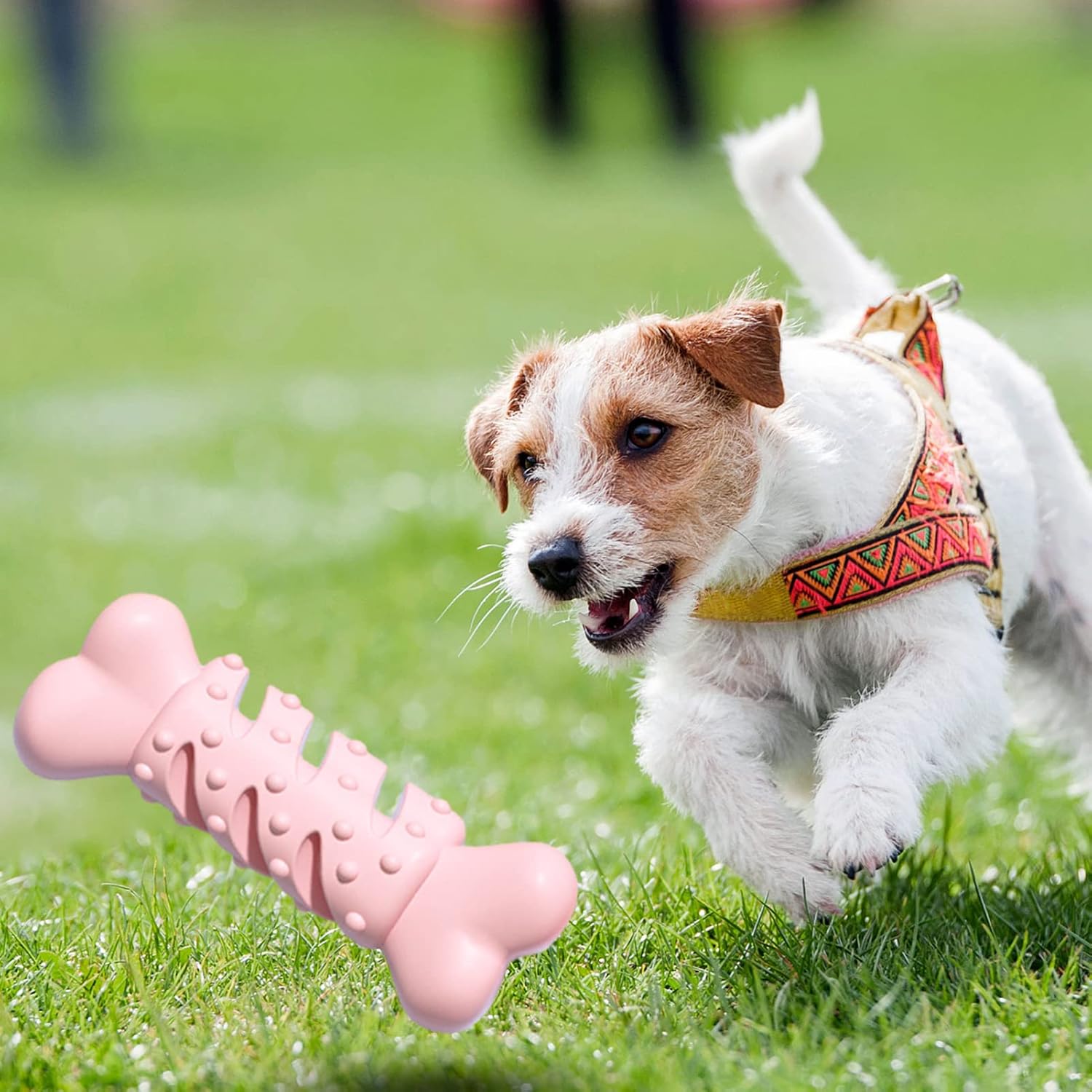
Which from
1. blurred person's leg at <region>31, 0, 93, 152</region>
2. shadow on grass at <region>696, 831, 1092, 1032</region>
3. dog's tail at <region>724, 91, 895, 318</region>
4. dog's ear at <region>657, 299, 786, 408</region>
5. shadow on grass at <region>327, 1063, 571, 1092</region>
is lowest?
shadow on grass at <region>327, 1063, 571, 1092</region>

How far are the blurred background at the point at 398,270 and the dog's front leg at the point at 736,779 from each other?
44 cm

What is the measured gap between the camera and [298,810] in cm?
309

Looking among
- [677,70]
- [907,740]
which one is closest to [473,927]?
[907,740]

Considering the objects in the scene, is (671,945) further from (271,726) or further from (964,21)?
(964,21)

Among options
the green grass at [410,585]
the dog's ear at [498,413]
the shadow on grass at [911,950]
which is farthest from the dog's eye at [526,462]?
the shadow on grass at [911,950]

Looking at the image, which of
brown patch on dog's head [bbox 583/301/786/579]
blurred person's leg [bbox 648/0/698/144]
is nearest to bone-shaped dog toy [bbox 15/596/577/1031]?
brown patch on dog's head [bbox 583/301/786/579]

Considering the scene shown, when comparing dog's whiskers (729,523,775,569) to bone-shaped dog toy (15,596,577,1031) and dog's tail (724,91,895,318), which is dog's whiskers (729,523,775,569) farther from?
dog's tail (724,91,895,318)

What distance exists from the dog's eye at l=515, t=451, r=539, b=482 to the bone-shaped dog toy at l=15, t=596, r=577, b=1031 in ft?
2.65

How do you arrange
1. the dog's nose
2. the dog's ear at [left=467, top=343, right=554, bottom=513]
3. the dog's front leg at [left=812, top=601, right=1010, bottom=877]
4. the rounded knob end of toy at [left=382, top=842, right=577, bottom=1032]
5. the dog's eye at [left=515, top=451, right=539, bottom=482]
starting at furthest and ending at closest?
1. the dog's ear at [left=467, top=343, right=554, bottom=513]
2. the dog's eye at [left=515, top=451, right=539, bottom=482]
3. the dog's nose
4. the dog's front leg at [left=812, top=601, right=1010, bottom=877]
5. the rounded knob end of toy at [left=382, top=842, right=577, bottom=1032]

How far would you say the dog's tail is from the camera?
4645 mm

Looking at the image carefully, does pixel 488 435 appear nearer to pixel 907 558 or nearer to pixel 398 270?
pixel 907 558

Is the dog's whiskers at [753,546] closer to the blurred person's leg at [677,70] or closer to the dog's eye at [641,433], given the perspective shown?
the dog's eye at [641,433]

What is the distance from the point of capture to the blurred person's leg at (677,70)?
3155 centimetres

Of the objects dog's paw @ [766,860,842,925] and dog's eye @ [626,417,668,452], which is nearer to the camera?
dog's paw @ [766,860,842,925]
